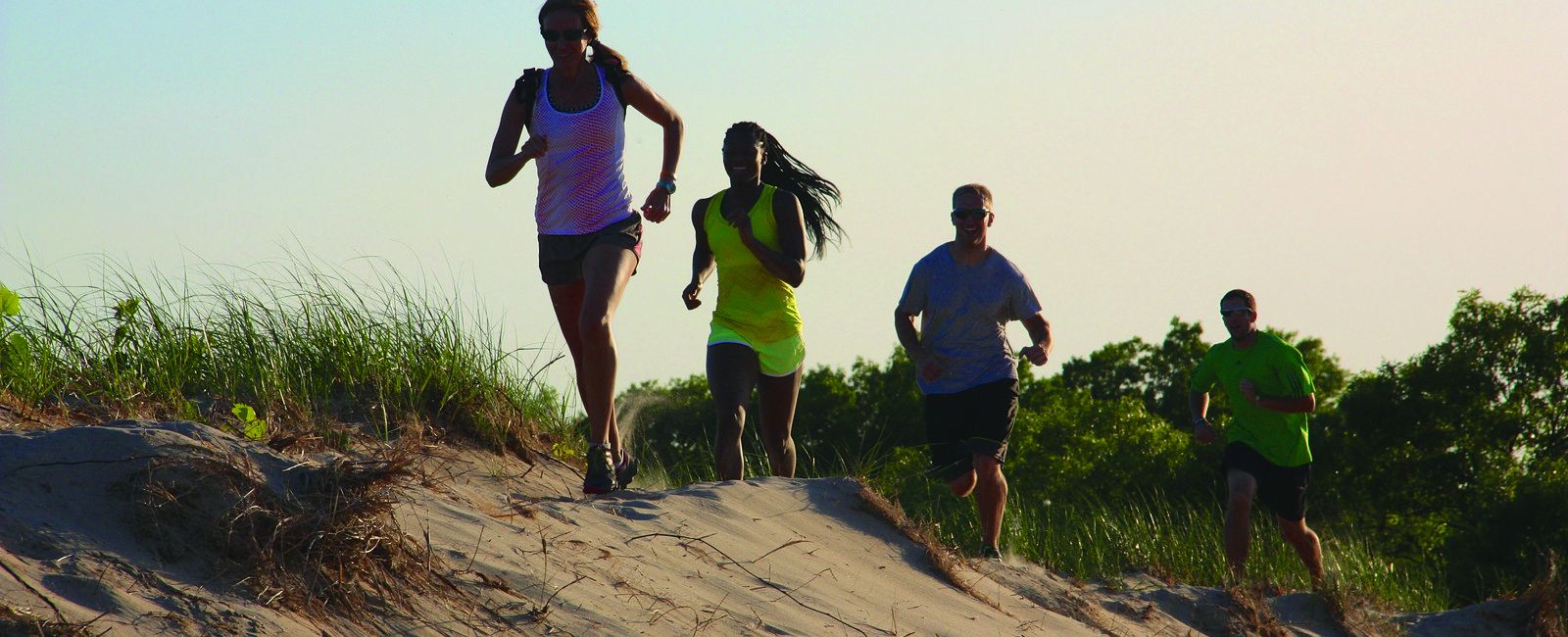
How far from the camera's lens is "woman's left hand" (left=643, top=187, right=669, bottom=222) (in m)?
5.79

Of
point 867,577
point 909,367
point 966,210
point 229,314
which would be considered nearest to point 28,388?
point 229,314

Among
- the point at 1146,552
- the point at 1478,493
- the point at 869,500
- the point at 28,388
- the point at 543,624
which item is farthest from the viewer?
the point at 1478,493

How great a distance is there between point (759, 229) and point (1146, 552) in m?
3.42

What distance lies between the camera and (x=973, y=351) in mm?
6422

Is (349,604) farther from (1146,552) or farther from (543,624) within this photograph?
(1146,552)

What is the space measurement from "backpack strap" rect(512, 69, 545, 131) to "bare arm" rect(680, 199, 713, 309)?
3.72 feet

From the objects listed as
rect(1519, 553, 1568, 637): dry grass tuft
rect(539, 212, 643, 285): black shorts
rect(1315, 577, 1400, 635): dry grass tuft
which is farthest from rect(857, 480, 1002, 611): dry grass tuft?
rect(1519, 553, 1568, 637): dry grass tuft

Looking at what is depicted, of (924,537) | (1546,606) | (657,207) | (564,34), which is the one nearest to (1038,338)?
(924,537)

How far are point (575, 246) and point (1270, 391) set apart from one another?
3784 millimetres

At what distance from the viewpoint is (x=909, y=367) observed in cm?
3400

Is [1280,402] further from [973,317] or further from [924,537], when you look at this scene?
[924,537]

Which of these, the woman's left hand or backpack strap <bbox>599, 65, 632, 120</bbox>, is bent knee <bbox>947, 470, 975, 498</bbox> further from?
backpack strap <bbox>599, 65, 632, 120</bbox>

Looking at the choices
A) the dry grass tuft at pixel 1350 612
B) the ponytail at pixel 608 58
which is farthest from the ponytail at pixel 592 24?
the dry grass tuft at pixel 1350 612

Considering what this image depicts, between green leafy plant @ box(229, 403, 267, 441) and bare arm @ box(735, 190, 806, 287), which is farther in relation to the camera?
bare arm @ box(735, 190, 806, 287)
